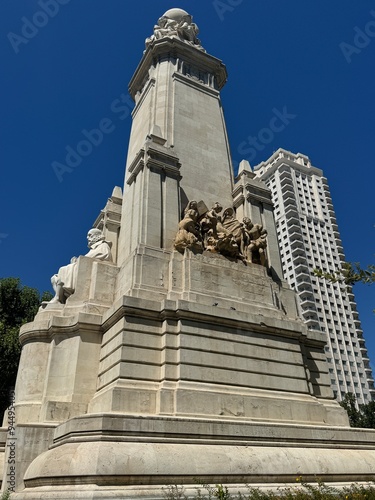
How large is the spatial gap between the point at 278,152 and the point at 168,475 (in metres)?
117

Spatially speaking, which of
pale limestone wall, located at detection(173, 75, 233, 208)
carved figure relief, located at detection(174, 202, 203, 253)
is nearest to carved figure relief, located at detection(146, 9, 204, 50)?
pale limestone wall, located at detection(173, 75, 233, 208)

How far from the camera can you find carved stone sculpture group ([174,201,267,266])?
1706cm

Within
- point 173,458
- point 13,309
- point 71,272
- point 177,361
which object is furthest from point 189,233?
point 13,309

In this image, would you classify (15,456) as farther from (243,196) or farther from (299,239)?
(299,239)

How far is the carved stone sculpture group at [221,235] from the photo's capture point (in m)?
17.1

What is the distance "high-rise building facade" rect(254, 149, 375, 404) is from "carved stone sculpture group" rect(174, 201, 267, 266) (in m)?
67.6

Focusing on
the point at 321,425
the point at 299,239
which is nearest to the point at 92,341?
the point at 321,425

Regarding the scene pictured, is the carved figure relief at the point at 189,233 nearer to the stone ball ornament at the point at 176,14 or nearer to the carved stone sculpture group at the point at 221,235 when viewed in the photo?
the carved stone sculpture group at the point at 221,235

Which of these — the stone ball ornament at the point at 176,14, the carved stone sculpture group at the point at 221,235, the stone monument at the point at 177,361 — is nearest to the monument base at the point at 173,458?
the stone monument at the point at 177,361

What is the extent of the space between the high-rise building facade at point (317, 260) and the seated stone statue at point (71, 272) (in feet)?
229

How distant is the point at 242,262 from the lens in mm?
17953

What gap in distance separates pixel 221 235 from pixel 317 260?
284 ft

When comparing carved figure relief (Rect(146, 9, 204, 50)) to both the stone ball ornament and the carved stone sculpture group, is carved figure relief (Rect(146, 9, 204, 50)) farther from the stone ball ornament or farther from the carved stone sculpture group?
the carved stone sculpture group

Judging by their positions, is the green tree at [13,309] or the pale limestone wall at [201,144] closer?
the pale limestone wall at [201,144]
